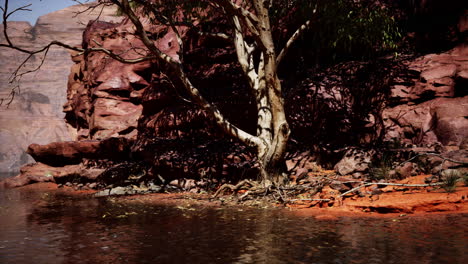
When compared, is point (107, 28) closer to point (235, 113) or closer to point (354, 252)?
point (235, 113)

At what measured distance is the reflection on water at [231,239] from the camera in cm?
338

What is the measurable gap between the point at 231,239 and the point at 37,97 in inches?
3330

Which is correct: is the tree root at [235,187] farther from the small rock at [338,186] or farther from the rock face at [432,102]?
the rock face at [432,102]

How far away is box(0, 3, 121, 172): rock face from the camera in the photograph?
194 feet

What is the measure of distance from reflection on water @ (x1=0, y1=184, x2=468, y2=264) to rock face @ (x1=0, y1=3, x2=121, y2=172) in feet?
131

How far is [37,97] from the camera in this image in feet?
249

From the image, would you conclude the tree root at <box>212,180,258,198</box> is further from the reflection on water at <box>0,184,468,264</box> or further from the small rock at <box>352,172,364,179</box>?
the small rock at <box>352,172,364,179</box>

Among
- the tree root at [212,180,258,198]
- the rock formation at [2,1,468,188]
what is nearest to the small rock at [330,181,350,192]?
the rock formation at [2,1,468,188]

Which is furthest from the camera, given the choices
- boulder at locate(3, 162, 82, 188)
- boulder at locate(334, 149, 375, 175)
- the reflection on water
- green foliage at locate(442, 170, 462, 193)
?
boulder at locate(3, 162, 82, 188)

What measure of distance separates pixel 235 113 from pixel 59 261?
9974mm

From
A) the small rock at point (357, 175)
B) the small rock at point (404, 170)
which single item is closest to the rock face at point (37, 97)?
the small rock at point (357, 175)

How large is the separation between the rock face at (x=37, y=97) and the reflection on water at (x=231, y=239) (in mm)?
40040

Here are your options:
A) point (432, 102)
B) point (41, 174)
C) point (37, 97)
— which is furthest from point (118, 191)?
point (37, 97)

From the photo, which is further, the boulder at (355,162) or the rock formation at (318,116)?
the rock formation at (318,116)
